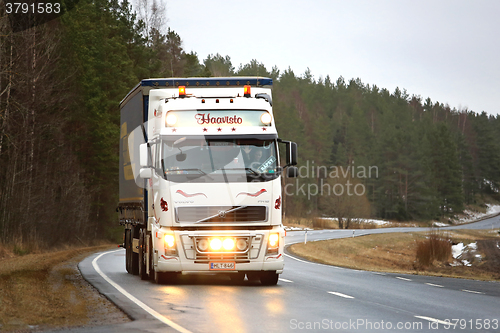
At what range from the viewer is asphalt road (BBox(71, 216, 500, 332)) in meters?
9.41

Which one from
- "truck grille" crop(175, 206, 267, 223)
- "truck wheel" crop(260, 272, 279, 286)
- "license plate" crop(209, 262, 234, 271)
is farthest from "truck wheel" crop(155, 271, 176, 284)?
"truck wheel" crop(260, 272, 279, 286)

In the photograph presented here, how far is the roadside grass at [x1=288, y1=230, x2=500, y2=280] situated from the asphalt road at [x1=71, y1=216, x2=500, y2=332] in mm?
14065

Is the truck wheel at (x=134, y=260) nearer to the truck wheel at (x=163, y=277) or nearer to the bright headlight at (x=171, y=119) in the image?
the truck wheel at (x=163, y=277)

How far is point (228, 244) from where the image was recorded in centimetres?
1380

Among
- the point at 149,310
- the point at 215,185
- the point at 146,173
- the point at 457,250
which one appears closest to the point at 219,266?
the point at 215,185

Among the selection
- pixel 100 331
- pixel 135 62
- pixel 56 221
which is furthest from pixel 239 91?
pixel 135 62

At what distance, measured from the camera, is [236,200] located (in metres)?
13.8

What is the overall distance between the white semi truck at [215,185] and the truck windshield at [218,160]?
0.07 feet

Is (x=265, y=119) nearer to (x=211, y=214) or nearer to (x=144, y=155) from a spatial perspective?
(x=211, y=214)

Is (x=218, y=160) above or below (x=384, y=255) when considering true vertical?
above

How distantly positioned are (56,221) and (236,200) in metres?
26.4

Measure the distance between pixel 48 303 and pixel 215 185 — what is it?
3905mm

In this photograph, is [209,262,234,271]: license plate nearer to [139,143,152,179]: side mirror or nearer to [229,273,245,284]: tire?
[229,273,245,284]: tire

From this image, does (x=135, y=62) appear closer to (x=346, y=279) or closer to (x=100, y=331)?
(x=346, y=279)
